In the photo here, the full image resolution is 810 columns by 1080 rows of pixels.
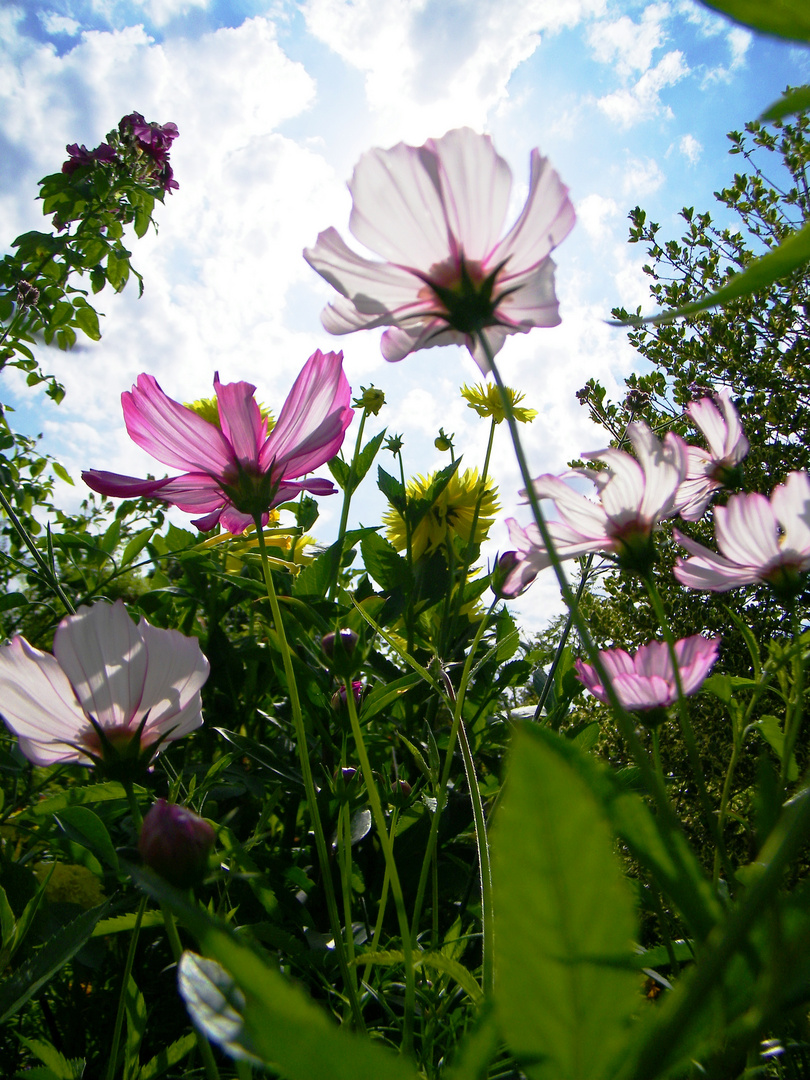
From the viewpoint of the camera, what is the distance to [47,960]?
0.89 feet

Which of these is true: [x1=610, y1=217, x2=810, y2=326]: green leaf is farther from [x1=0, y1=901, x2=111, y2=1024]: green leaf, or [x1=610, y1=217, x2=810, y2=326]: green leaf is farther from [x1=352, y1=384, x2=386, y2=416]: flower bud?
[x1=352, y1=384, x2=386, y2=416]: flower bud

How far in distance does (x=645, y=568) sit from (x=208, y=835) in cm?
24

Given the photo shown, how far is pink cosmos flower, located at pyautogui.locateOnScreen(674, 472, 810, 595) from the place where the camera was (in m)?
0.36

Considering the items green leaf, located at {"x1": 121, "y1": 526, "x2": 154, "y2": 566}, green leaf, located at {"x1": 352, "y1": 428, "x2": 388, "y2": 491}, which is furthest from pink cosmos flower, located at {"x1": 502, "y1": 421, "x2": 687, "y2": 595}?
green leaf, located at {"x1": 121, "y1": 526, "x2": 154, "y2": 566}

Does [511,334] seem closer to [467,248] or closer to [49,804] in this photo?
[467,248]

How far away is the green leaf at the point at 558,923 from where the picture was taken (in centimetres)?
10

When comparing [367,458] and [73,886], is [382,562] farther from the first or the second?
[73,886]

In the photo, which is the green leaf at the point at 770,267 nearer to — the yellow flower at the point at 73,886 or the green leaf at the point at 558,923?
the green leaf at the point at 558,923

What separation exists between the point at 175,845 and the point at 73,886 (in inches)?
15.8

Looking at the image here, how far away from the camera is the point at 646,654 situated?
47cm

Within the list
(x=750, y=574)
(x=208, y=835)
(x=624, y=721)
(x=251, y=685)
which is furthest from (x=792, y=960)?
(x=251, y=685)

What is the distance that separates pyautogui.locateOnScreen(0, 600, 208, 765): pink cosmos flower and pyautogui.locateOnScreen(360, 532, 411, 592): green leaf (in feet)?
1.60

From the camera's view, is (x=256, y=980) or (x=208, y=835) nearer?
(x=256, y=980)

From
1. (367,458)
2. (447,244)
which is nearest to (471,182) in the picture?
(447,244)
